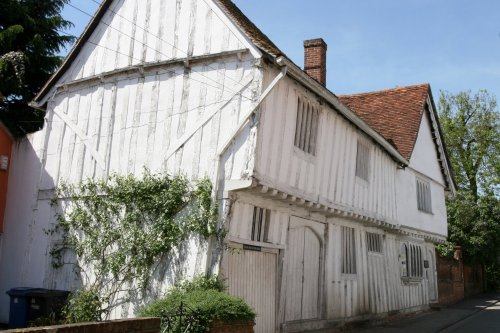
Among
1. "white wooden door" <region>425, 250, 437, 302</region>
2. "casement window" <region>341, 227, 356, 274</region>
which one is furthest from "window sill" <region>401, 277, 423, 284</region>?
"casement window" <region>341, 227, 356, 274</region>

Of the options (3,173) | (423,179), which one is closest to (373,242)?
(423,179)

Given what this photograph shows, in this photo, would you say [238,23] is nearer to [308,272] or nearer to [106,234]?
[106,234]

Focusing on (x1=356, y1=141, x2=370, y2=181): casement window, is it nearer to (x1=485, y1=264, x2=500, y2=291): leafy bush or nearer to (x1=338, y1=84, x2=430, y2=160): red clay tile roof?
(x1=338, y1=84, x2=430, y2=160): red clay tile roof

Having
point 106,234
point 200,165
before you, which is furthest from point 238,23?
point 106,234

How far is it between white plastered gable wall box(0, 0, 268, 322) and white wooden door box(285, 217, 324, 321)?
280 centimetres

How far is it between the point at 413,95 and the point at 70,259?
48.5ft

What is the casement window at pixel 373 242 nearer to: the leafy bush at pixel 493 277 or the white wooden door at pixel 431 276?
the white wooden door at pixel 431 276

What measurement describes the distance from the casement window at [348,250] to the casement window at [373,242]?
123 centimetres

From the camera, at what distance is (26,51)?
16531 mm

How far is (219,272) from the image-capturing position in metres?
9.08

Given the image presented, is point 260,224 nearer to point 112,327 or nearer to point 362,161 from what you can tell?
point 112,327

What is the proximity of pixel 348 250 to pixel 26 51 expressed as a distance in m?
12.1

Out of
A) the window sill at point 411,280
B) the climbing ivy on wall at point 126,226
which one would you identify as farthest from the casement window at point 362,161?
the climbing ivy on wall at point 126,226

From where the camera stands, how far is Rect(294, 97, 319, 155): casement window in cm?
1095
